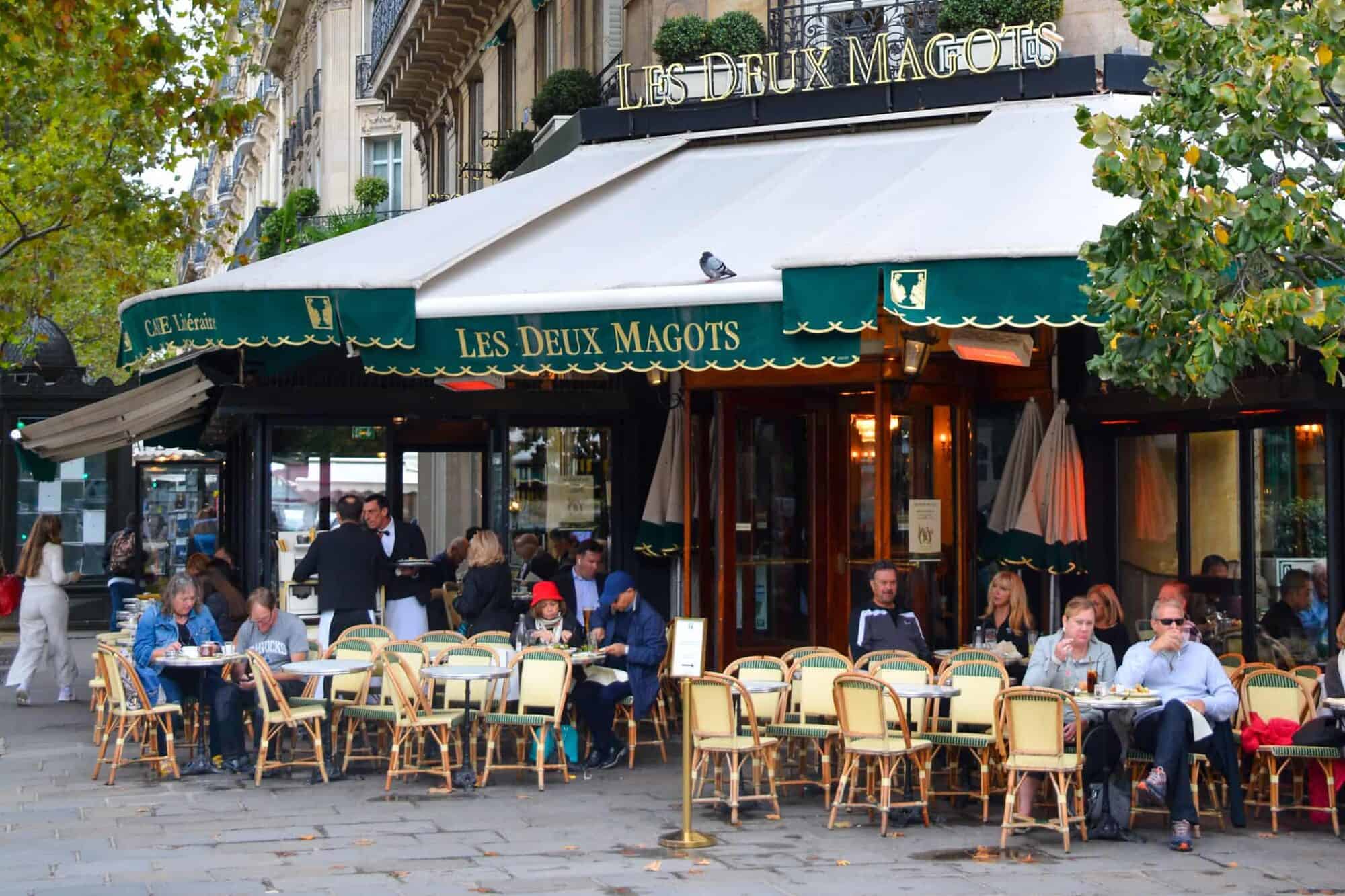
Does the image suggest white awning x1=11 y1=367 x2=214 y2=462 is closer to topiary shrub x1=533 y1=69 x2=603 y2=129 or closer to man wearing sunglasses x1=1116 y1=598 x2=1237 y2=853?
topiary shrub x1=533 y1=69 x2=603 y2=129

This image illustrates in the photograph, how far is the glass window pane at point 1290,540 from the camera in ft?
37.9

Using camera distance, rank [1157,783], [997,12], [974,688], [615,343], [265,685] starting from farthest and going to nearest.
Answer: [997,12] → [615,343] → [265,685] → [974,688] → [1157,783]

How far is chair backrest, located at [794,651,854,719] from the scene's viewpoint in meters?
10.6

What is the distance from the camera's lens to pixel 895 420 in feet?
45.8

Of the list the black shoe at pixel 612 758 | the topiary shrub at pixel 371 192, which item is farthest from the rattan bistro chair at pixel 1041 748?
the topiary shrub at pixel 371 192

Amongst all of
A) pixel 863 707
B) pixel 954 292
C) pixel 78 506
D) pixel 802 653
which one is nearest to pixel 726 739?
pixel 863 707

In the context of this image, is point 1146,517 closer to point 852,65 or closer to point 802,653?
point 802,653

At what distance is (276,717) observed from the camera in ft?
36.0

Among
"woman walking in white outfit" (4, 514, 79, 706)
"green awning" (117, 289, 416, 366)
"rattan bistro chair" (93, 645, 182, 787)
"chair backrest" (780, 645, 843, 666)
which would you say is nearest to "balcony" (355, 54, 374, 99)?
"woman walking in white outfit" (4, 514, 79, 706)

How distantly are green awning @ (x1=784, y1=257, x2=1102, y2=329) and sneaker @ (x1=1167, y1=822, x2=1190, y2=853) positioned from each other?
2725 millimetres

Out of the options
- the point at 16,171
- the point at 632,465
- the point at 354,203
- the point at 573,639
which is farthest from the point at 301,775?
the point at 354,203

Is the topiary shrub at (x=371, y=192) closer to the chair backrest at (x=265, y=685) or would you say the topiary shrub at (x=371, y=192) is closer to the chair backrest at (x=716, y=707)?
the chair backrest at (x=265, y=685)

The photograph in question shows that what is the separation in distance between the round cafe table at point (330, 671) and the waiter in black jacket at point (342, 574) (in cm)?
111

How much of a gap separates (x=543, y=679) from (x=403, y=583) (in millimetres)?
3045
